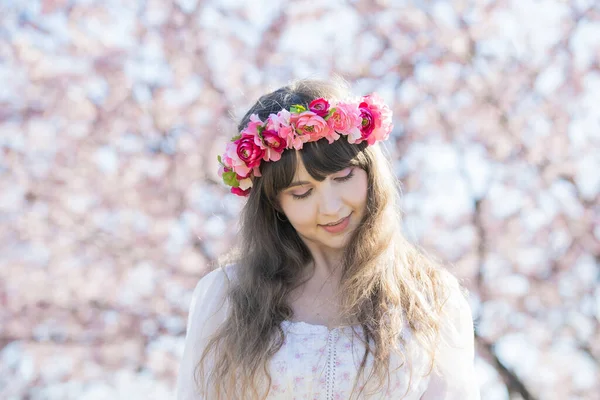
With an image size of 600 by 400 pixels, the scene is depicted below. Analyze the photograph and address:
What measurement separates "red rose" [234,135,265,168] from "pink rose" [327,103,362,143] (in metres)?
0.19

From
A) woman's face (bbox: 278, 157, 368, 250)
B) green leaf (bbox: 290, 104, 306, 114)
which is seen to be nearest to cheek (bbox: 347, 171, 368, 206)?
woman's face (bbox: 278, 157, 368, 250)

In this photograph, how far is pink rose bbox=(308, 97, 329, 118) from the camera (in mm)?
2096

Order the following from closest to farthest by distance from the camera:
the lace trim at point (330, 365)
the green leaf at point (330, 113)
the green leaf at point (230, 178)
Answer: the lace trim at point (330, 365)
the green leaf at point (330, 113)
the green leaf at point (230, 178)

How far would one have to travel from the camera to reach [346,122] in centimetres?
207

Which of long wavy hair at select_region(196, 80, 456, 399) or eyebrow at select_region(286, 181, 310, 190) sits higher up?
eyebrow at select_region(286, 181, 310, 190)

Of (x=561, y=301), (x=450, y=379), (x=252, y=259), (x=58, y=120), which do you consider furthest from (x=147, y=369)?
(x=450, y=379)

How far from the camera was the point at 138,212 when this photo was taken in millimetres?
4613

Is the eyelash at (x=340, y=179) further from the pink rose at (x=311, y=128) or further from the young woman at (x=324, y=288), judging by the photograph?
the pink rose at (x=311, y=128)

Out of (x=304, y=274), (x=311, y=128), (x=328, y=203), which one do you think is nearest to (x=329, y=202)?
(x=328, y=203)

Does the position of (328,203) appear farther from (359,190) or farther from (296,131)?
(296,131)

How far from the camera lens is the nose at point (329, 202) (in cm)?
200

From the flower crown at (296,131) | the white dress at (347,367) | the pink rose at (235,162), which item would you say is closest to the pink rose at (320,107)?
the flower crown at (296,131)

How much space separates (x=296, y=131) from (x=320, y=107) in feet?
0.33

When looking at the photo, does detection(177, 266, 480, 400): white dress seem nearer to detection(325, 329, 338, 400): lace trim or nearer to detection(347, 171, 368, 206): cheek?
detection(325, 329, 338, 400): lace trim
